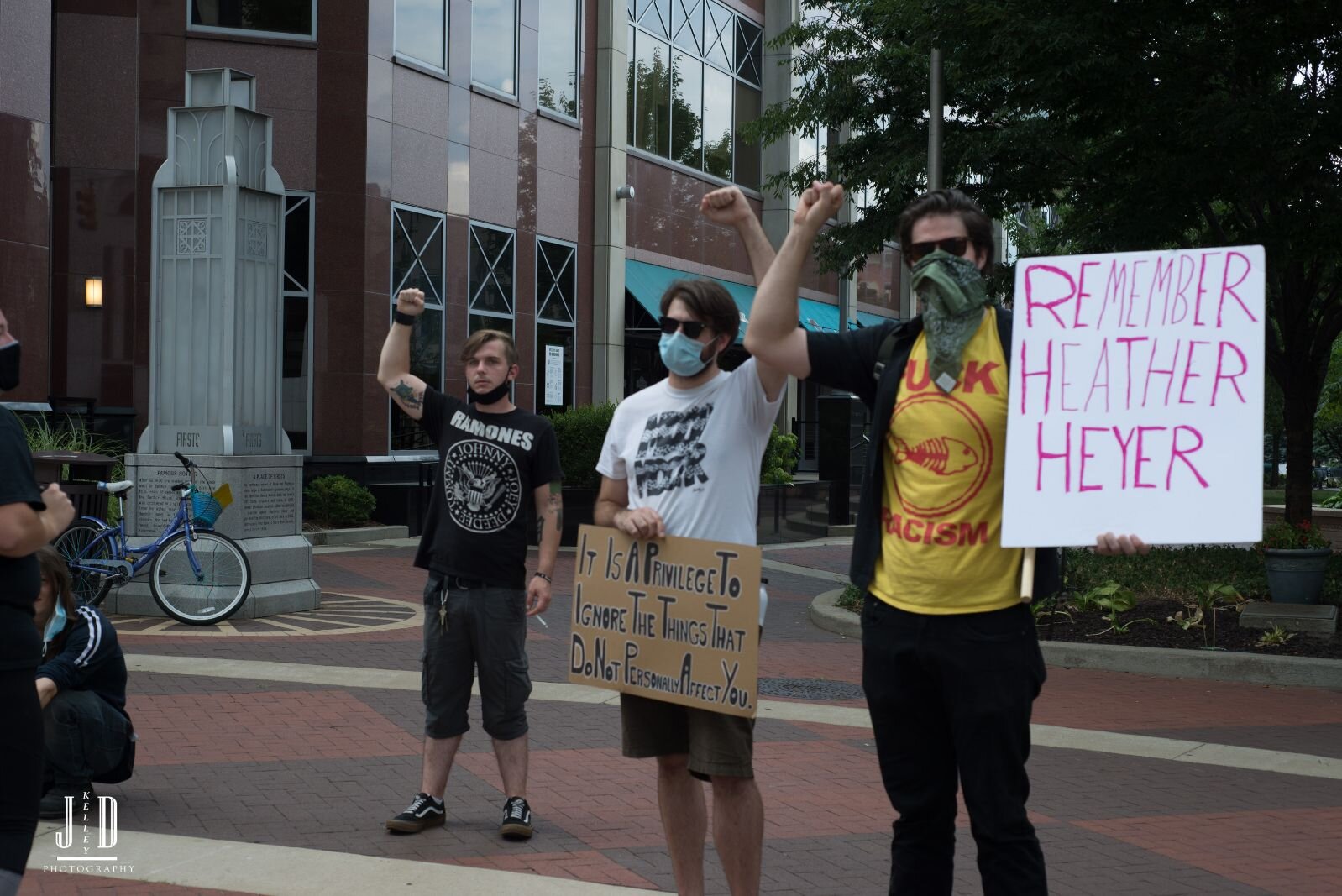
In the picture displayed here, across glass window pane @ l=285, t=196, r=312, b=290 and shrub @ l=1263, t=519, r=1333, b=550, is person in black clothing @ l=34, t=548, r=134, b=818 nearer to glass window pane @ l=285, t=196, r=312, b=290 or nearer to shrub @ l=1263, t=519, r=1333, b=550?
shrub @ l=1263, t=519, r=1333, b=550

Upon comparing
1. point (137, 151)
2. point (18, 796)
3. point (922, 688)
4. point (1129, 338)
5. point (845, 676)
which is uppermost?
point (137, 151)

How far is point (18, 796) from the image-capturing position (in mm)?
3422

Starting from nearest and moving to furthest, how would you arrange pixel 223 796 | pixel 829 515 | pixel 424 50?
pixel 223 796, pixel 424 50, pixel 829 515

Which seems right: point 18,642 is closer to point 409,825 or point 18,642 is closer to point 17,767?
point 17,767

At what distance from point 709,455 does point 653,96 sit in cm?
2498

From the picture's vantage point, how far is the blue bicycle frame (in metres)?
11.2

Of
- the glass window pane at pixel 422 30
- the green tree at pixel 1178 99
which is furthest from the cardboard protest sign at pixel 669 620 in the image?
the glass window pane at pixel 422 30

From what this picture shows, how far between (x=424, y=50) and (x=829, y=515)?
997cm

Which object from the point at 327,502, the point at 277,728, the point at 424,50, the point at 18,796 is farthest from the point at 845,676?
the point at 424,50

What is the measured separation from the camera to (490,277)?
23531 mm

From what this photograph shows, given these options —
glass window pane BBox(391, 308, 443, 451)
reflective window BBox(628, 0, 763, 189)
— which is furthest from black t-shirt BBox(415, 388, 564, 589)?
reflective window BBox(628, 0, 763, 189)

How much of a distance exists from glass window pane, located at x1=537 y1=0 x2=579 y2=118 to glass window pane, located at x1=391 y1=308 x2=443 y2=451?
5.08 meters

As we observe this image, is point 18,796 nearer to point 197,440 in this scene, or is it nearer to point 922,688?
point 922,688

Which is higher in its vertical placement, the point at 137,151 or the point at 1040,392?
the point at 137,151
